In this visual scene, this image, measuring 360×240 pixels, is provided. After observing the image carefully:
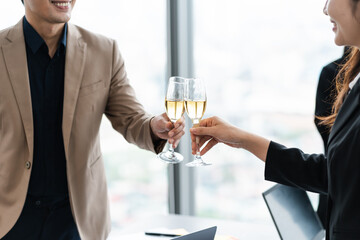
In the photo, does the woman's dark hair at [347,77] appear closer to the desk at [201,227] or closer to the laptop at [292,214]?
the laptop at [292,214]

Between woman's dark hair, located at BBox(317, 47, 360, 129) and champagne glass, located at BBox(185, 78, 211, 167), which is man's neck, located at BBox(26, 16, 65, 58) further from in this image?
woman's dark hair, located at BBox(317, 47, 360, 129)

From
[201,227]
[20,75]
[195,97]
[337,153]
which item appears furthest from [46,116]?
[337,153]

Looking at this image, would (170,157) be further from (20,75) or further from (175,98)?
(20,75)

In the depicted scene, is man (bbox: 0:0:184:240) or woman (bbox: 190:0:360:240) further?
man (bbox: 0:0:184:240)

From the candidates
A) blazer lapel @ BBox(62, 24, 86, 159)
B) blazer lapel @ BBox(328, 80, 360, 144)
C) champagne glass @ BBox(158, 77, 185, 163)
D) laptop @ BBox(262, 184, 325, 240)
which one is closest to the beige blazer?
blazer lapel @ BBox(62, 24, 86, 159)

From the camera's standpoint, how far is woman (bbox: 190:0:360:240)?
1482mm

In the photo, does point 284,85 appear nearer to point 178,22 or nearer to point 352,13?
point 178,22

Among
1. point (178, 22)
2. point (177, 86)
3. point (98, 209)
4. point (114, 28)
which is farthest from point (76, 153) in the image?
point (178, 22)

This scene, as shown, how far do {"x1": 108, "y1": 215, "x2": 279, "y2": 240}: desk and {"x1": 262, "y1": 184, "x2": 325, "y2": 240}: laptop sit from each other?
14 cm

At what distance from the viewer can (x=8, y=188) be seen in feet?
6.89

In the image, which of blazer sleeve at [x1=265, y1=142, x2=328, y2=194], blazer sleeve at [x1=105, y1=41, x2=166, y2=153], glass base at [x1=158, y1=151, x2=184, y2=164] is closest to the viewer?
blazer sleeve at [x1=265, y1=142, x2=328, y2=194]

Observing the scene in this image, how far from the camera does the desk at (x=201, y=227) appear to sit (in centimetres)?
214

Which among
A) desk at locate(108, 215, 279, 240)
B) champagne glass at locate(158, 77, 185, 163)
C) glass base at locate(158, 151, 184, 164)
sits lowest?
desk at locate(108, 215, 279, 240)

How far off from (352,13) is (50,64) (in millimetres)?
1333
